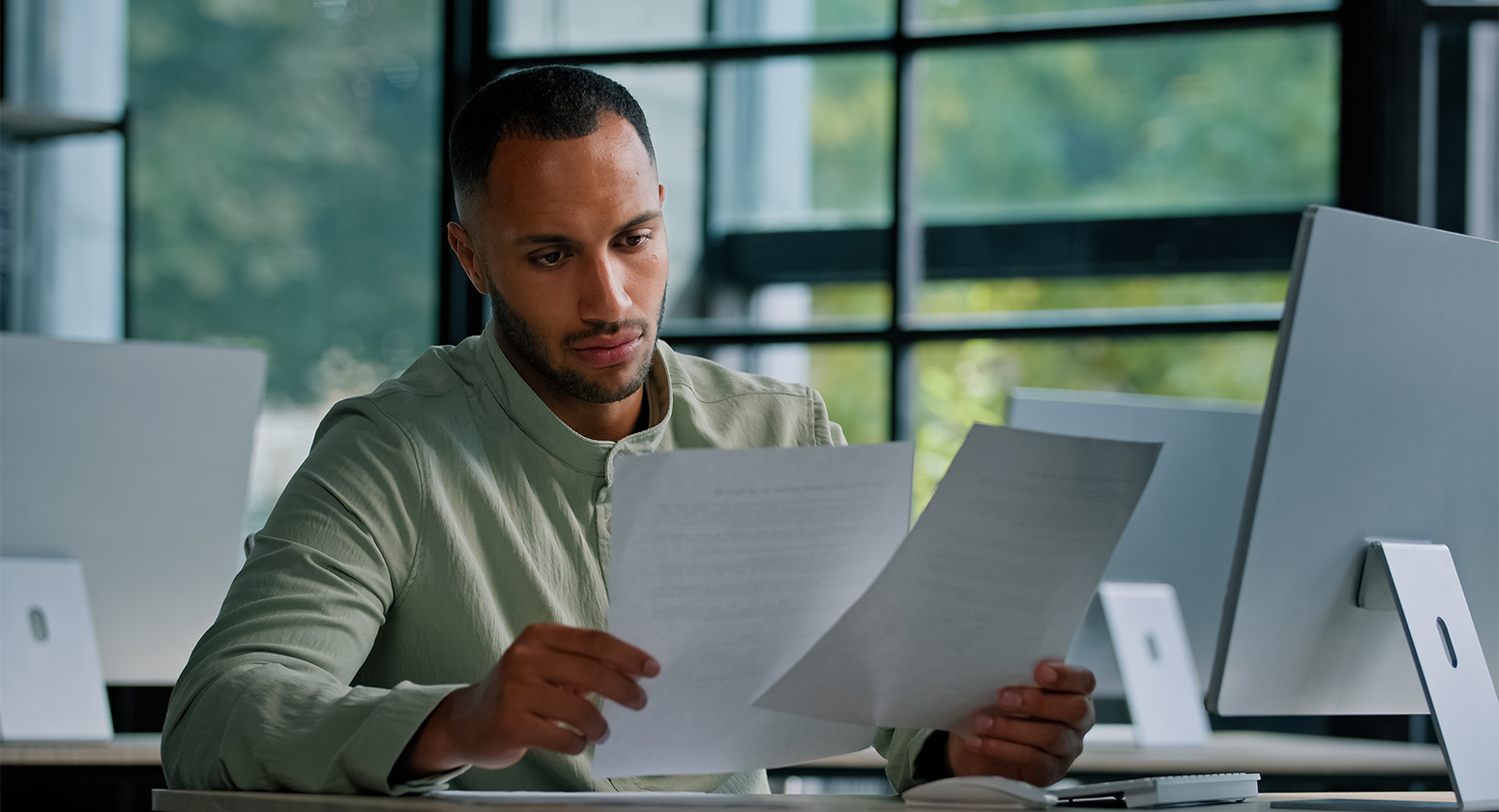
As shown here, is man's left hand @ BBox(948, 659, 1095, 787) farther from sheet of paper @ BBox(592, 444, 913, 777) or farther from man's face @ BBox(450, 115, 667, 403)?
man's face @ BBox(450, 115, 667, 403)

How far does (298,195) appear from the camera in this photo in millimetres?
3951

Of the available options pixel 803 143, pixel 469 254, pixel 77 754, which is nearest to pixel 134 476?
pixel 77 754

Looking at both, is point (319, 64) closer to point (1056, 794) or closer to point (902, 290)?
point (902, 290)

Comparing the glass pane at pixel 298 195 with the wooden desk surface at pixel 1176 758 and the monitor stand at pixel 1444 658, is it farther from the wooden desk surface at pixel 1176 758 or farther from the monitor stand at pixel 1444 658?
the monitor stand at pixel 1444 658

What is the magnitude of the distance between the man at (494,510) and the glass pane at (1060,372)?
2.03 metres

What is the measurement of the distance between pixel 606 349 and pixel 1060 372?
230 centimetres

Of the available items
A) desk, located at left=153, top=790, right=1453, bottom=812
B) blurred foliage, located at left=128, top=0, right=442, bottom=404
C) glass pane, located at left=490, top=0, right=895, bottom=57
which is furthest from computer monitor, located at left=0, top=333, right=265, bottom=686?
glass pane, located at left=490, top=0, right=895, bottom=57

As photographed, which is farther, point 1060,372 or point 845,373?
point 845,373

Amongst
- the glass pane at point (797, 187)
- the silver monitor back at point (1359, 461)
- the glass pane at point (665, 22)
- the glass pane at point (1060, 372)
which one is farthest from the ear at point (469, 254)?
the glass pane at point (665, 22)

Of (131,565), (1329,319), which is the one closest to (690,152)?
(131,565)

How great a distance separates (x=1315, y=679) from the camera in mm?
1159

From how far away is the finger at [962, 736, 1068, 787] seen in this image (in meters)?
1.12

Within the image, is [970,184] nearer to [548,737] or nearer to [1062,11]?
[1062,11]

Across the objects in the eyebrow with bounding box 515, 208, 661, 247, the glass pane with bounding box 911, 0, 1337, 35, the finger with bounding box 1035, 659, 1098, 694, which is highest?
the glass pane with bounding box 911, 0, 1337, 35
